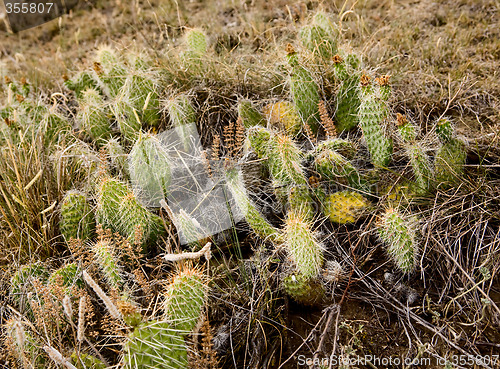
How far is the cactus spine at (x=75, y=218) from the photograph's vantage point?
2260 mm

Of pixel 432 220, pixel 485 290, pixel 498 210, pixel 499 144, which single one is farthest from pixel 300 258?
pixel 499 144

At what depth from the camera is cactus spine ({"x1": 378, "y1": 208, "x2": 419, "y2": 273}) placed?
188 centimetres

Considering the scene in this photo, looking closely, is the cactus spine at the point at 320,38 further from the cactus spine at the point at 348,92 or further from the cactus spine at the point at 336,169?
the cactus spine at the point at 336,169

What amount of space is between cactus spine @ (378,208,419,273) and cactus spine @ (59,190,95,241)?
1.55m

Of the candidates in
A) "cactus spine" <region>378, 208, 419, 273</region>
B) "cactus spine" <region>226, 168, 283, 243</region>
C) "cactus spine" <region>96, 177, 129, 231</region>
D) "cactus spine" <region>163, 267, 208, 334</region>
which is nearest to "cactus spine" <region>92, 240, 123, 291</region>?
"cactus spine" <region>96, 177, 129, 231</region>

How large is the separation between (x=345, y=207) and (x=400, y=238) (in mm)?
379

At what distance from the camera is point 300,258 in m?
1.82

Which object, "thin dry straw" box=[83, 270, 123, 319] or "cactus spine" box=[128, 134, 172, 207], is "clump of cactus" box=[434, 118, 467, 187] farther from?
"thin dry straw" box=[83, 270, 123, 319]

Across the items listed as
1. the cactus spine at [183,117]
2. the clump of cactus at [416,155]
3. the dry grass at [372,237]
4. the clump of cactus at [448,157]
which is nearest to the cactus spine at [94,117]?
the dry grass at [372,237]

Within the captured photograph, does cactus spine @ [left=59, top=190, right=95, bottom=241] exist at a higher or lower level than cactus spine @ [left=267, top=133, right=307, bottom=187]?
lower

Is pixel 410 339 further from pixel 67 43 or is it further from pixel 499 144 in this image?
pixel 67 43

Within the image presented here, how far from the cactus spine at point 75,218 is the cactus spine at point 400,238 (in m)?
1.55

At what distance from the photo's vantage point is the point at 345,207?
2188 mm

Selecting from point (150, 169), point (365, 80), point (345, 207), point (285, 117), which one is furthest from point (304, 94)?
point (150, 169)
